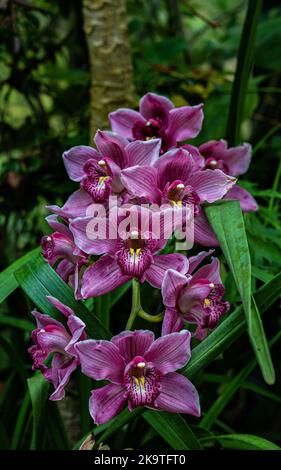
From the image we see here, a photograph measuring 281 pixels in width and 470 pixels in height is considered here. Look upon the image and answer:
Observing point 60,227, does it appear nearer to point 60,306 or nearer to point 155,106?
point 60,306

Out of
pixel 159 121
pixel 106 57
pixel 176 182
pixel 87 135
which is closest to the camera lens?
pixel 176 182

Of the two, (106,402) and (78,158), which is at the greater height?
(78,158)

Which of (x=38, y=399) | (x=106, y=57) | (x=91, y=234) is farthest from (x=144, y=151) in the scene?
(x=106, y=57)

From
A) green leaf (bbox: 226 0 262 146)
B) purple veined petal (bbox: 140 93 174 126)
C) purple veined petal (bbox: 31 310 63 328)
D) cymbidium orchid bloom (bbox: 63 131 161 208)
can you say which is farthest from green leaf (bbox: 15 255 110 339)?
green leaf (bbox: 226 0 262 146)

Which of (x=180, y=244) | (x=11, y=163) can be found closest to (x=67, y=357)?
(x=180, y=244)

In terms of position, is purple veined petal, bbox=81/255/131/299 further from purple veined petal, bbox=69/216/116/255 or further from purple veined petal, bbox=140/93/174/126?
purple veined petal, bbox=140/93/174/126

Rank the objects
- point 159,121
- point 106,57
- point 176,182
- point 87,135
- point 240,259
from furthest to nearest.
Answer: point 87,135
point 106,57
point 159,121
point 176,182
point 240,259
